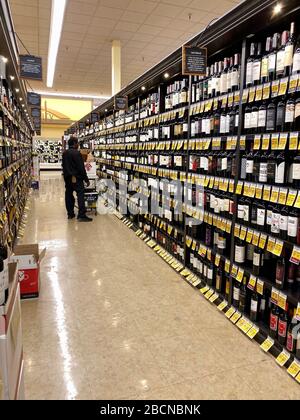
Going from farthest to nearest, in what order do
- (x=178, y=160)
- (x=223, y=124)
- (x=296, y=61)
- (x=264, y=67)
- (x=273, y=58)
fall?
(x=178, y=160) < (x=223, y=124) < (x=264, y=67) < (x=273, y=58) < (x=296, y=61)

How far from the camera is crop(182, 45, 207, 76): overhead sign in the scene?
10.3ft

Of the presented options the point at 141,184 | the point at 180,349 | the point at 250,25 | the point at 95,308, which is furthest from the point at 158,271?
the point at 250,25

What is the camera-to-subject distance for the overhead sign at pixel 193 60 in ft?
10.3

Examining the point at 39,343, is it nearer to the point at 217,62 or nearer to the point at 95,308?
the point at 95,308

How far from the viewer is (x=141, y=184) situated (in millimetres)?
5992

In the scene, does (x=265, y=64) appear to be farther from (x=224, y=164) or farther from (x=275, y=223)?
(x=275, y=223)

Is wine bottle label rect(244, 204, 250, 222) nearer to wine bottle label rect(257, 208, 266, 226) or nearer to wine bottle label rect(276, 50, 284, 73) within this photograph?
wine bottle label rect(257, 208, 266, 226)

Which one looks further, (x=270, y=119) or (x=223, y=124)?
(x=223, y=124)

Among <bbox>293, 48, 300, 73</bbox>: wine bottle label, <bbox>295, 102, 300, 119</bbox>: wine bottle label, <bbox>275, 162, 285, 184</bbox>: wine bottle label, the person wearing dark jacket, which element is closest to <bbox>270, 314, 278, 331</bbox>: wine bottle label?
<bbox>275, 162, 285, 184</bbox>: wine bottle label

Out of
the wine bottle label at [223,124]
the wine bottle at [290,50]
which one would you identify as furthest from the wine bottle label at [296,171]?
the wine bottle label at [223,124]

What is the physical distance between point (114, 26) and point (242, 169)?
22.4 ft

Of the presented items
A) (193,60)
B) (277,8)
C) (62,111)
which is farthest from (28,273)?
(62,111)

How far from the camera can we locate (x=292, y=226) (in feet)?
7.66
